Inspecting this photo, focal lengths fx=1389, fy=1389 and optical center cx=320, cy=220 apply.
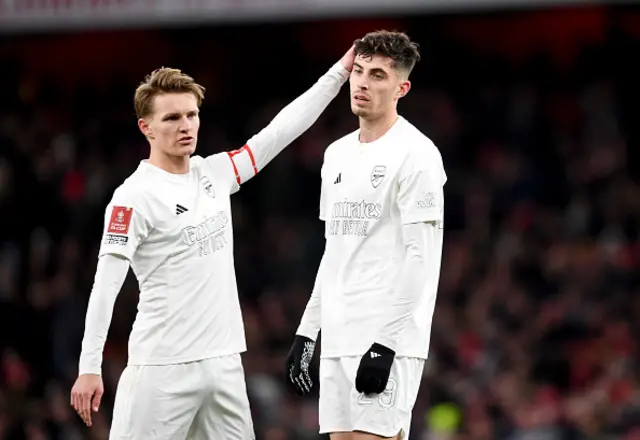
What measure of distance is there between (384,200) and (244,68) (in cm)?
940

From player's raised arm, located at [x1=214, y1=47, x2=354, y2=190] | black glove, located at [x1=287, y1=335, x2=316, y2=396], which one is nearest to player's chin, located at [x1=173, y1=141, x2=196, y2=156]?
player's raised arm, located at [x1=214, y1=47, x2=354, y2=190]

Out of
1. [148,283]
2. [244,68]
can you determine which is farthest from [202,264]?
[244,68]

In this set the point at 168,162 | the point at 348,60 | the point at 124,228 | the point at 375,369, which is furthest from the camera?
the point at 348,60

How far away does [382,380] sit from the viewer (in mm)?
5703

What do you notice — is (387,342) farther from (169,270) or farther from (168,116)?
(168,116)

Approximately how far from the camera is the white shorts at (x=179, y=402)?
6.14 metres

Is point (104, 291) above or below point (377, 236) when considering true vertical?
below

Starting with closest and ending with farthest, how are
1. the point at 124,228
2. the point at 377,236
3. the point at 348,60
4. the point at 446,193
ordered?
the point at 377,236
the point at 124,228
the point at 348,60
the point at 446,193

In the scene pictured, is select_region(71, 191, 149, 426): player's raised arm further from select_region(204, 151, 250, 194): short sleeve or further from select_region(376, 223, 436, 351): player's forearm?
select_region(376, 223, 436, 351): player's forearm

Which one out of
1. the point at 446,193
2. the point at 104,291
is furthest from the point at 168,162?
the point at 446,193

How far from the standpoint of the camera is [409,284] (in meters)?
5.79

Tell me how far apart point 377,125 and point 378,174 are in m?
0.26

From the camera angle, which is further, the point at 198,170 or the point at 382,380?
the point at 198,170

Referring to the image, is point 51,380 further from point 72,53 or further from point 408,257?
point 408,257
